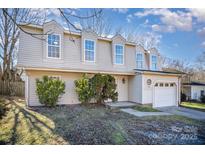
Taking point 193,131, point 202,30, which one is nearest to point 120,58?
point 202,30

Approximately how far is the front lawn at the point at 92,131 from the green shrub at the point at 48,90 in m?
1.22

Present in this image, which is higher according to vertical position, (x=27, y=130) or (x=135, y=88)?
(x=135, y=88)

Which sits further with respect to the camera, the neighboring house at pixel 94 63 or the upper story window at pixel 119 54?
the upper story window at pixel 119 54

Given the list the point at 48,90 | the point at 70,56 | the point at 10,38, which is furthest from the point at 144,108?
the point at 10,38

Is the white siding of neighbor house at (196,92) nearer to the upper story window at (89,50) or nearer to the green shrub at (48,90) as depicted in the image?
the upper story window at (89,50)

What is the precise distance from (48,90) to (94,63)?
2.26m

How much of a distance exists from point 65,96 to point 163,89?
455cm

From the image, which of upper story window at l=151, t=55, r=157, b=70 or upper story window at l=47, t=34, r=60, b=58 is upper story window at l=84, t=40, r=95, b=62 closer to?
upper story window at l=47, t=34, r=60, b=58

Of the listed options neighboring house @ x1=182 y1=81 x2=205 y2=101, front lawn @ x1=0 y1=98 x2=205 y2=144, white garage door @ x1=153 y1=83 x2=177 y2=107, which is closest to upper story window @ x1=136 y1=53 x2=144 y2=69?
white garage door @ x1=153 y1=83 x2=177 y2=107

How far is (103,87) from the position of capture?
6801 millimetres

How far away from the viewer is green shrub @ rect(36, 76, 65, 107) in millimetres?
5921

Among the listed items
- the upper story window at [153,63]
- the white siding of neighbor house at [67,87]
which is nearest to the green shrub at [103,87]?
the white siding of neighbor house at [67,87]

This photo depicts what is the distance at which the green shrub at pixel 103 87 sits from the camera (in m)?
6.67

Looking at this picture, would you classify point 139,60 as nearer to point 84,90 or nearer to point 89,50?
point 89,50
